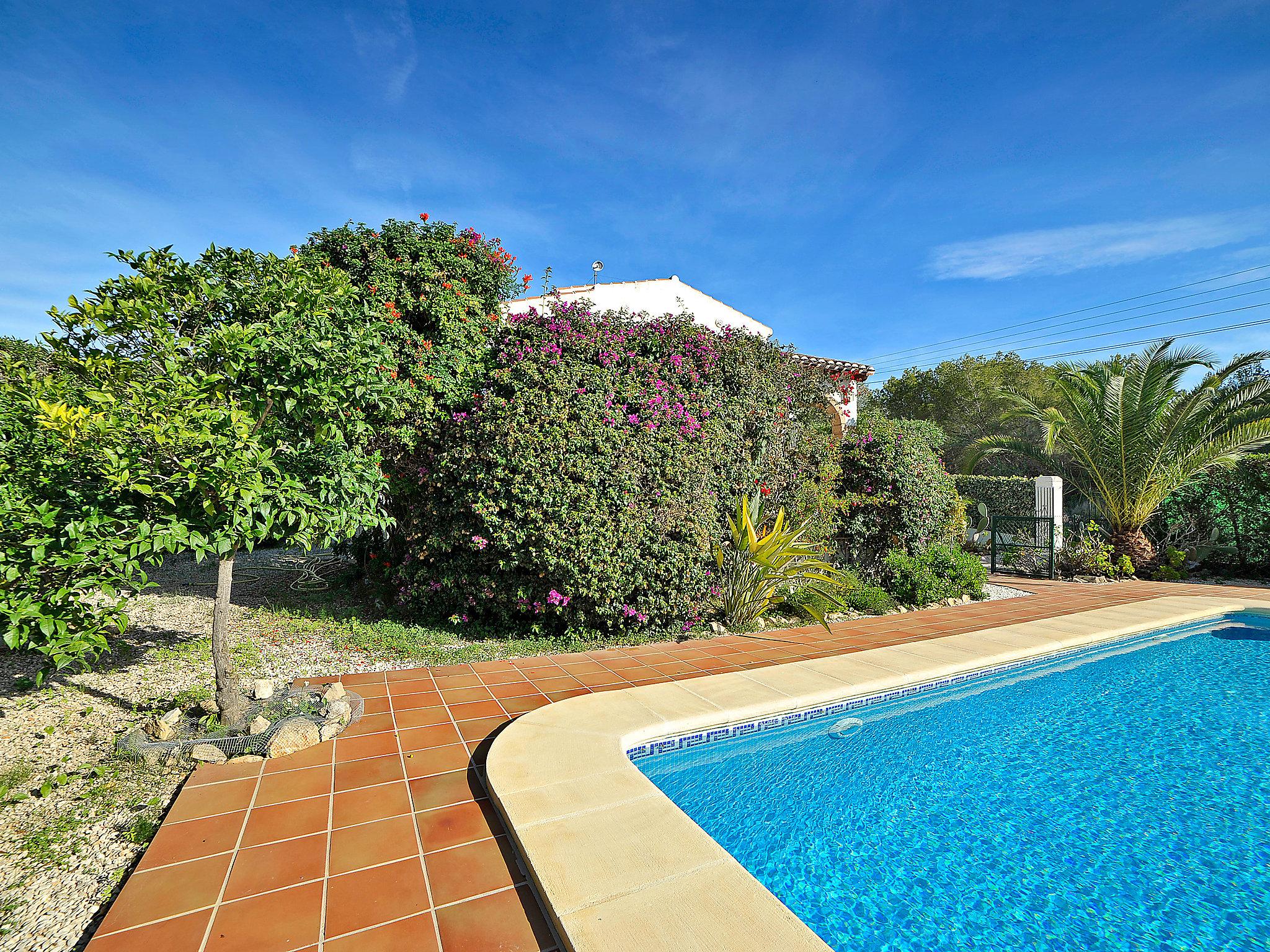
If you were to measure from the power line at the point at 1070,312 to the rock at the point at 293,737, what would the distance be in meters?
27.8

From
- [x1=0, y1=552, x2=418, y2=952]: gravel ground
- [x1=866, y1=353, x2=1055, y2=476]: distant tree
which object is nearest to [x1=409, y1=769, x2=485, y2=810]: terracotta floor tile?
[x1=0, y1=552, x2=418, y2=952]: gravel ground

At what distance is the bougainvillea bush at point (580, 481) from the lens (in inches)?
241

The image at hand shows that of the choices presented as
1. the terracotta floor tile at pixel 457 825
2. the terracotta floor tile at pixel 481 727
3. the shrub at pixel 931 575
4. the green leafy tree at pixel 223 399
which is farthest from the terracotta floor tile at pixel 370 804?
the shrub at pixel 931 575

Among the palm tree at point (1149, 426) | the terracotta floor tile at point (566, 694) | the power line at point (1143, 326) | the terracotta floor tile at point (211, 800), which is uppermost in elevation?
the power line at point (1143, 326)

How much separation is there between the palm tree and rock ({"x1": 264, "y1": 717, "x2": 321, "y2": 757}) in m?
14.9

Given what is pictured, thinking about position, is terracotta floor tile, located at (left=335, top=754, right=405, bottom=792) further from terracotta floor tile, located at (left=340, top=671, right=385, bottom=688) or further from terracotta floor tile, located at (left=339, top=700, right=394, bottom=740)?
terracotta floor tile, located at (left=340, top=671, right=385, bottom=688)

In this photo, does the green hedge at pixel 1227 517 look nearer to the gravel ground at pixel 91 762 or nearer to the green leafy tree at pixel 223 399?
the gravel ground at pixel 91 762

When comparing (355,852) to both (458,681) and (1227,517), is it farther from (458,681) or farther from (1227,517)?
(1227,517)

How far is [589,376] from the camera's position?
6.47 metres

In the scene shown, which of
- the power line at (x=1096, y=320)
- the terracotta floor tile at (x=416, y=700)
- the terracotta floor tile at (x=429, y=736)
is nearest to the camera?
the terracotta floor tile at (x=429, y=736)

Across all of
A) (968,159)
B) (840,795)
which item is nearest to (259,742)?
(840,795)

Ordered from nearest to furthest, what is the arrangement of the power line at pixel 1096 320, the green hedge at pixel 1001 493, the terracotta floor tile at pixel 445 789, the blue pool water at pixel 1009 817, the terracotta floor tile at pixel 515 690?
the blue pool water at pixel 1009 817 < the terracotta floor tile at pixel 445 789 < the terracotta floor tile at pixel 515 690 < the green hedge at pixel 1001 493 < the power line at pixel 1096 320

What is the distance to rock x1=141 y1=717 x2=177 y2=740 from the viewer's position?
3.71 m

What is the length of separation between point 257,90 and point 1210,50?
15273 mm
